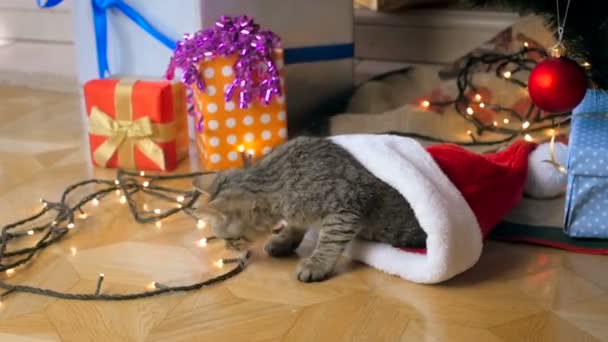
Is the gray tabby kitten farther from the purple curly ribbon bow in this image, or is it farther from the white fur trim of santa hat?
the purple curly ribbon bow

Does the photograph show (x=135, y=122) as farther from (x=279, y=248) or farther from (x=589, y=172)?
(x=589, y=172)

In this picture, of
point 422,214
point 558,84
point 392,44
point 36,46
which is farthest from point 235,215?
point 36,46

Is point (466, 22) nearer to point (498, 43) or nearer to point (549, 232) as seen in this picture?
point (498, 43)

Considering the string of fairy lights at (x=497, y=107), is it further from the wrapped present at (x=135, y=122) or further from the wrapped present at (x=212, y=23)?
the wrapped present at (x=135, y=122)

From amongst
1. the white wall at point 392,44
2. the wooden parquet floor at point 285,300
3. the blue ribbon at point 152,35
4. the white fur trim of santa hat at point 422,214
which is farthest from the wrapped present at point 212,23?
the white fur trim of santa hat at point 422,214

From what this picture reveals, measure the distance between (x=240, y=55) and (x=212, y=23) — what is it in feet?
0.64

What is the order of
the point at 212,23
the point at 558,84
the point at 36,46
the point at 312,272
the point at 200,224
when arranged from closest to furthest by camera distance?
the point at 558,84 < the point at 312,272 < the point at 200,224 < the point at 212,23 < the point at 36,46

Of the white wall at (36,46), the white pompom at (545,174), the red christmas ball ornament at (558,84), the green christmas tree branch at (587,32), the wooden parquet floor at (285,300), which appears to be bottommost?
the wooden parquet floor at (285,300)

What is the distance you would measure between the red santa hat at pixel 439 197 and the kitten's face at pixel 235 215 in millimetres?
160

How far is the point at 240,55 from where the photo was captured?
1516mm

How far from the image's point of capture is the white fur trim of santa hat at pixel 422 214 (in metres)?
1.08

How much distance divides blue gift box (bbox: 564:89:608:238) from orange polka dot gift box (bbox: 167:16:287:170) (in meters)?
0.61

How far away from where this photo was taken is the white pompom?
4.47ft

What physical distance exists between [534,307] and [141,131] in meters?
0.89
